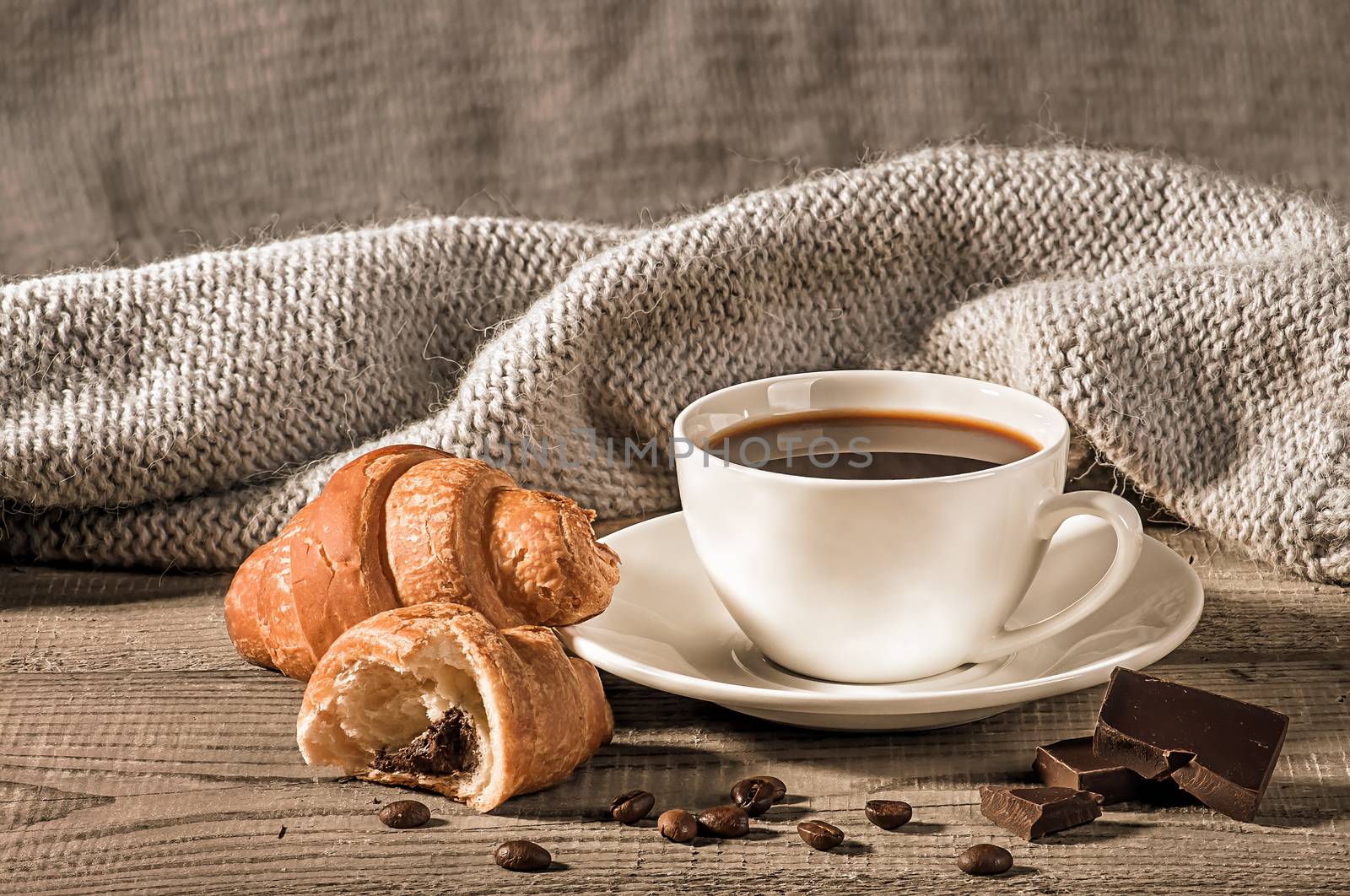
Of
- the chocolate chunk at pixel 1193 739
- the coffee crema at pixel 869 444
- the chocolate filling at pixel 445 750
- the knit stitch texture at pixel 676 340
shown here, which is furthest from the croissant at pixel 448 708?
the knit stitch texture at pixel 676 340

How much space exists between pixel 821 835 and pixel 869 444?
32 cm

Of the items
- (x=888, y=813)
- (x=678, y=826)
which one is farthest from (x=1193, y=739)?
(x=678, y=826)

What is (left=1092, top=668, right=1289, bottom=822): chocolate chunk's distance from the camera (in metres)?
0.71

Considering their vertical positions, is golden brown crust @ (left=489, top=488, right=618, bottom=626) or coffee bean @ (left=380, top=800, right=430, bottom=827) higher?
golden brown crust @ (left=489, top=488, right=618, bottom=626)

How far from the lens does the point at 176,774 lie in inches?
31.2

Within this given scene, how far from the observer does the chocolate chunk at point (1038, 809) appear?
696 millimetres

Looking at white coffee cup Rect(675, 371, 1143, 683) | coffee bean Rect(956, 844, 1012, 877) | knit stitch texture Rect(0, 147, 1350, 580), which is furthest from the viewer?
knit stitch texture Rect(0, 147, 1350, 580)

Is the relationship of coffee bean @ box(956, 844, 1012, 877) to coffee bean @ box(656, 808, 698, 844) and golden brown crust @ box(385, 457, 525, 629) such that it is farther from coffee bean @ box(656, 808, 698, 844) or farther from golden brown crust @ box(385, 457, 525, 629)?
golden brown crust @ box(385, 457, 525, 629)

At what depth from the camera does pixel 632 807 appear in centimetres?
73

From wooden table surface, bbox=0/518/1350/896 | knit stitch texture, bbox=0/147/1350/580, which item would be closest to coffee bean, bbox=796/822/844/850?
wooden table surface, bbox=0/518/1350/896

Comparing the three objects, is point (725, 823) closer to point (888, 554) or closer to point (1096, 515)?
point (888, 554)

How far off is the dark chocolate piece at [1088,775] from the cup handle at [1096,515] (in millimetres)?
90

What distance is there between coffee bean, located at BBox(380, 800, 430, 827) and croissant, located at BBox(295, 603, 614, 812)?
0.03 m

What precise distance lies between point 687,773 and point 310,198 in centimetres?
112
